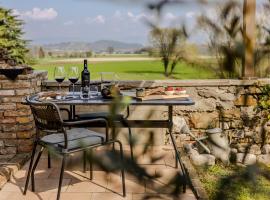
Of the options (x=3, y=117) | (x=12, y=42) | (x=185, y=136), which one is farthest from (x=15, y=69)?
(x=12, y=42)

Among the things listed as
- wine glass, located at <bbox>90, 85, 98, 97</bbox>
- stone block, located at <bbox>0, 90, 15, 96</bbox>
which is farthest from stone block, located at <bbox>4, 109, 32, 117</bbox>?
→ wine glass, located at <bbox>90, 85, 98, 97</bbox>

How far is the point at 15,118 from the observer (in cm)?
371

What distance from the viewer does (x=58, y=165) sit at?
11.5ft

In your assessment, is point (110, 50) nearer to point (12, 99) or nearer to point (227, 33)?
point (227, 33)

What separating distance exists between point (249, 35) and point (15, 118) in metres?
3.45

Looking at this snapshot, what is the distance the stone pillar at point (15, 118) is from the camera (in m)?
3.68

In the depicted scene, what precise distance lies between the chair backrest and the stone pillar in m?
1.04

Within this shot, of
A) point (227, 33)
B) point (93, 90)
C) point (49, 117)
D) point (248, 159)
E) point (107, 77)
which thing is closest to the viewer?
point (227, 33)

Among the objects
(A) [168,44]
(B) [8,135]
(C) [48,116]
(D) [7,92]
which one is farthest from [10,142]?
(A) [168,44]

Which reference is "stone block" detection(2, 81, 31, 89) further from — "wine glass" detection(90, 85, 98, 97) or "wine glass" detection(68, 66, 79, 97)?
"wine glass" detection(90, 85, 98, 97)

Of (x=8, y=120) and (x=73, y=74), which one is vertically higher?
(x=73, y=74)

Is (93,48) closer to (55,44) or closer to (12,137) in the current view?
(55,44)

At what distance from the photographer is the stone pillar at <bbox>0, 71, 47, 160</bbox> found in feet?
12.1

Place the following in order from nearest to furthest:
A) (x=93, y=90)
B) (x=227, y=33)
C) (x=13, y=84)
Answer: (x=227, y=33), (x=93, y=90), (x=13, y=84)
